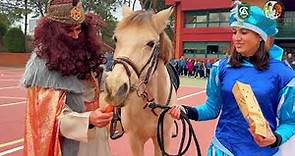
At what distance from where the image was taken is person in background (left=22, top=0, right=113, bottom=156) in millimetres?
2738

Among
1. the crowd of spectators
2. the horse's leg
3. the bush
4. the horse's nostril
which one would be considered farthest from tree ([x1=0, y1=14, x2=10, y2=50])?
the horse's nostril

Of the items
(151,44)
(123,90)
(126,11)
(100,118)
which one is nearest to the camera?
(100,118)

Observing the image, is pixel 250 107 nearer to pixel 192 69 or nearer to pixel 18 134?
pixel 18 134

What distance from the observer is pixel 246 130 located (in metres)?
2.82

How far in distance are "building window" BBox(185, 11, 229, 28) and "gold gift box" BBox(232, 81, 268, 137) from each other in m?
38.9

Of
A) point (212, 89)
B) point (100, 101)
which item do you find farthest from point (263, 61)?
point (100, 101)

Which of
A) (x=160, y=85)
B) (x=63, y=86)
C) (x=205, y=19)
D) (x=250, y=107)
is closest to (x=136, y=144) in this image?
(x=160, y=85)

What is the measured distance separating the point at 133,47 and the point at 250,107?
1328mm

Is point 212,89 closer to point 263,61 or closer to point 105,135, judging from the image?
point 263,61

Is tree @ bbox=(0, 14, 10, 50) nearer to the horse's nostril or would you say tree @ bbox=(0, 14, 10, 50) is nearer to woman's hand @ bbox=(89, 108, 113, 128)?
the horse's nostril

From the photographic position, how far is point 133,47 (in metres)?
3.53

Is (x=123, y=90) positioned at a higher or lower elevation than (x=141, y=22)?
lower

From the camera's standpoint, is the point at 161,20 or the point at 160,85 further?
the point at 160,85

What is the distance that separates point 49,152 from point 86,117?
338 millimetres
